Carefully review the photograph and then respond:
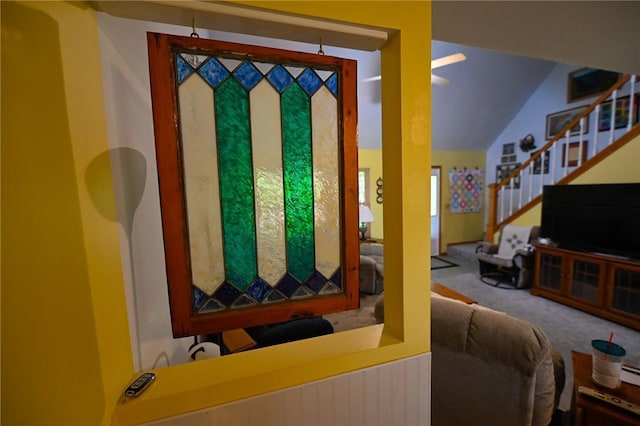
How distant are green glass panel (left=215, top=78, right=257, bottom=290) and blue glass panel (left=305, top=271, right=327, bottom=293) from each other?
0.66 ft

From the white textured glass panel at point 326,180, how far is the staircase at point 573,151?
4.04m

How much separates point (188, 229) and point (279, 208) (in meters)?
0.28

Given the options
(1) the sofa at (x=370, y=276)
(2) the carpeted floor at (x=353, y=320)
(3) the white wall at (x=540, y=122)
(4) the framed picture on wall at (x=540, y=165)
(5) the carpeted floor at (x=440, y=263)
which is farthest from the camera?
(5) the carpeted floor at (x=440, y=263)

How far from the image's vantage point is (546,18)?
1840 mm

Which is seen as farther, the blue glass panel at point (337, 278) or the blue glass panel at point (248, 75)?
the blue glass panel at point (337, 278)

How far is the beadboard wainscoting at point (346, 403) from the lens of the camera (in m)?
0.73

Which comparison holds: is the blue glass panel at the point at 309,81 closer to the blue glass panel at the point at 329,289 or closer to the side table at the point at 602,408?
the blue glass panel at the point at 329,289

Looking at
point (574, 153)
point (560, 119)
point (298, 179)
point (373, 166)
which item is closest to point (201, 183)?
point (298, 179)

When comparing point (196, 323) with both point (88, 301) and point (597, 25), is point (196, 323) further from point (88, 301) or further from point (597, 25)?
point (597, 25)

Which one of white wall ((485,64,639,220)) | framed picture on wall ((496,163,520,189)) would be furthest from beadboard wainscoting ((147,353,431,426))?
framed picture on wall ((496,163,520,189))

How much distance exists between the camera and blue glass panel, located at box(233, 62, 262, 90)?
83 cm

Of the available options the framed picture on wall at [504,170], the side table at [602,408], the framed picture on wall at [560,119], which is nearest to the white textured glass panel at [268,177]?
the side table at [602,408]

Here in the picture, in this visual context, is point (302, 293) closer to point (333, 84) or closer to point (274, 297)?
point (274, 297)

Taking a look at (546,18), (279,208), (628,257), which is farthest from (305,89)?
(628,257)
